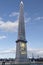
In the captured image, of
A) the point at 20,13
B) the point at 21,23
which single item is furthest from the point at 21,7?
the point at 21,23

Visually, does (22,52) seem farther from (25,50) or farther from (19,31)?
(19,31)

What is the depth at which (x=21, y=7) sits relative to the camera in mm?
118938

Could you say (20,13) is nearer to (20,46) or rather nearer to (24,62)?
(20,46)

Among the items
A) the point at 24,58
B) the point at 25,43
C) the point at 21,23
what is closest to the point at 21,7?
the point at 21,23

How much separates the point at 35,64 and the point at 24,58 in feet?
42.5

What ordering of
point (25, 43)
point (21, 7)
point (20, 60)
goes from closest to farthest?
point (20, 60) → point (25, 43) → point (21, 7)

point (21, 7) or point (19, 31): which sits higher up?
point (21, 7)

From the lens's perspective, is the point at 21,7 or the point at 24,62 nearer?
the point at 24,62

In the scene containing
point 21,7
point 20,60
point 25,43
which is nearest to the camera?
point 20,60

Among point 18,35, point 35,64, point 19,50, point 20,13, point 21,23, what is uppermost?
Answer: point 20,13

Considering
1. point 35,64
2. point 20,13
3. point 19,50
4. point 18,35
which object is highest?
point 20,13

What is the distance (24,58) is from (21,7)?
3371 cm

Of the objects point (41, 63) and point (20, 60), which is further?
point (41, 63)

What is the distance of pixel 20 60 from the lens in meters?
103
